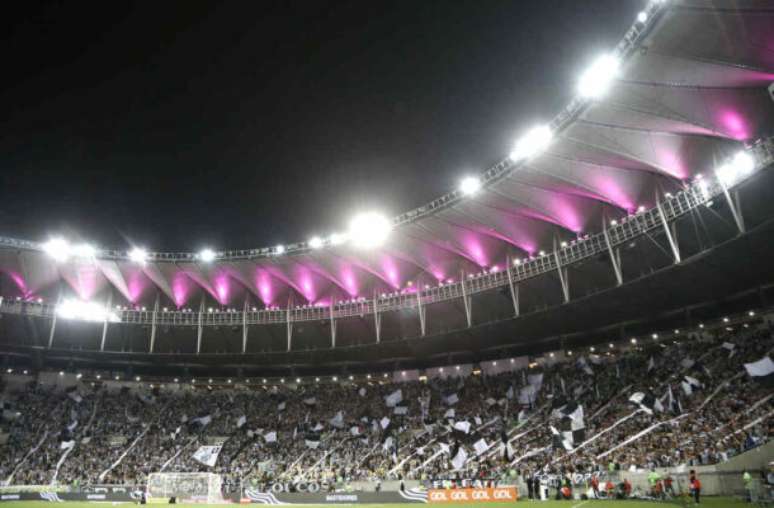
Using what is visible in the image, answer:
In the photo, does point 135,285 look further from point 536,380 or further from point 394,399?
point 536,380

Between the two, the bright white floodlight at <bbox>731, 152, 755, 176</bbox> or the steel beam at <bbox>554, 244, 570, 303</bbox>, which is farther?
the steel beam at <bbox>554, 244, 570, 303</bbox>

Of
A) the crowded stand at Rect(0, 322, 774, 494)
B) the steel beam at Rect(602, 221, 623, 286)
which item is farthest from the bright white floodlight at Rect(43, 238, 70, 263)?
the steel beam at Rect(602, 221, 623, 286)

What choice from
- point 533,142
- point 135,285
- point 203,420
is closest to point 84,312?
point 135,285

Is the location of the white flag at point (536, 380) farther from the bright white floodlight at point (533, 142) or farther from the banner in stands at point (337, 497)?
the bright white floodlight at point (533, 142)

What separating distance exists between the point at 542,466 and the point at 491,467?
4.09 meters

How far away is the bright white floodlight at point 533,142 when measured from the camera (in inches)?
1297

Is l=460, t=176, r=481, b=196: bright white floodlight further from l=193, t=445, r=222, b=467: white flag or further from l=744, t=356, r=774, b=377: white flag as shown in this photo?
l=193, t=445, r=222, b=467: white flag

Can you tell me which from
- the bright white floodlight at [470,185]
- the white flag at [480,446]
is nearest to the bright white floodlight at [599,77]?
the bright white floodlight at [470,185]

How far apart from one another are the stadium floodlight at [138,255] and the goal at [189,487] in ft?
71.5

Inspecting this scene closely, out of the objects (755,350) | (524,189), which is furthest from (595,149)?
(755,350)

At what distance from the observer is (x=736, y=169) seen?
1134 inches

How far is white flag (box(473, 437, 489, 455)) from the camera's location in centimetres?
4150

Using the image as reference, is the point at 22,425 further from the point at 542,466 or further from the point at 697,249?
the point at 697,249

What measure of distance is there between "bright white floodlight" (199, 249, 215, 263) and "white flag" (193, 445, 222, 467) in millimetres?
17085
